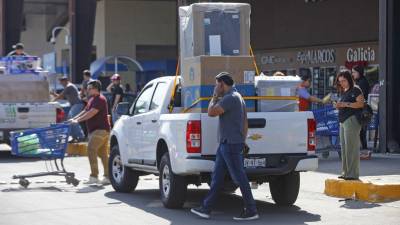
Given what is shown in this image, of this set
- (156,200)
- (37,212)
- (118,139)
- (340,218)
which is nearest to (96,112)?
(118,139)

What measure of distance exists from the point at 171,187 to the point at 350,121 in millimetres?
3136

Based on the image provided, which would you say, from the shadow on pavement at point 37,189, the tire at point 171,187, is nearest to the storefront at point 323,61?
the shadow on pavement at point 37,189

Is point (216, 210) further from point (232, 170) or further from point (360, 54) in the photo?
point (360, 54)

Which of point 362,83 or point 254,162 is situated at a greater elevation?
point 362,83

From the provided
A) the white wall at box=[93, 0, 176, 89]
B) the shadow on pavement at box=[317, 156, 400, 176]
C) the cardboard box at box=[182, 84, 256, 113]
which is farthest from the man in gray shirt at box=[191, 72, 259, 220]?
the white wall at box=[93, 0, 176, 89]

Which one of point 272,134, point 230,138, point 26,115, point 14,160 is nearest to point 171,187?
point 230,138

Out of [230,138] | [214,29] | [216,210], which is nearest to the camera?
[230,138]

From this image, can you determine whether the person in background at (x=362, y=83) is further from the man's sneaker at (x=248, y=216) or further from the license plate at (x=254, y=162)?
the man's sneaker at (x=248, y=216)

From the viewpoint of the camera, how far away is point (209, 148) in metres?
11.2

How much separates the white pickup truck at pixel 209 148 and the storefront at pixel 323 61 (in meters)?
14.6

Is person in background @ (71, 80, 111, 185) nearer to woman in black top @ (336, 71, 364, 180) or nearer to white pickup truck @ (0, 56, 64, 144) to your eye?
woman in black top @ (336, 71, 364, 180)

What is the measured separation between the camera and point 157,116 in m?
12.3

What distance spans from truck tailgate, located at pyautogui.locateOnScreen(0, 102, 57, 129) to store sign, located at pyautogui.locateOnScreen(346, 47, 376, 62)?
10788mm

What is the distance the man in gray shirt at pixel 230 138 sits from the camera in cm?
1064
